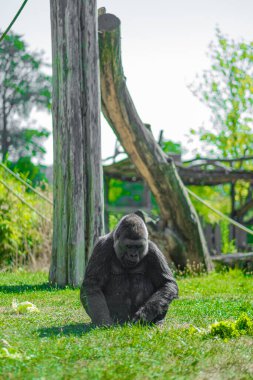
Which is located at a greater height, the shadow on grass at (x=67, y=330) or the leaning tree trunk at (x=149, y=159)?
the leaning tree trunk at (x=149, y=159)

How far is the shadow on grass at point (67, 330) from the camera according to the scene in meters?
5.60

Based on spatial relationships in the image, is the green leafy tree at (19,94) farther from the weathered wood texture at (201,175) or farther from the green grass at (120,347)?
the green grass at (120,347)

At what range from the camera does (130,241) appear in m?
5.96

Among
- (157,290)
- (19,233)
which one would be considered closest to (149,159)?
(19,233)

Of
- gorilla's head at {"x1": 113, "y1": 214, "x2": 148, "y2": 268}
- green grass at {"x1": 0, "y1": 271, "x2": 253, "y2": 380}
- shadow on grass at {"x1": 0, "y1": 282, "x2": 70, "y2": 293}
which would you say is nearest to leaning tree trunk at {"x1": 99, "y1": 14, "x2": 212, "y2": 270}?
shadow on grass at {"x1": 0, "y1": 282, "x2": 70, "y2": 293}

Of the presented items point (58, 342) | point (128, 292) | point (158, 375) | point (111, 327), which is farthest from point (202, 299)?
point (158, 375)

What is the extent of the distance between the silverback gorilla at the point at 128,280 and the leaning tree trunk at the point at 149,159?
5202 mm

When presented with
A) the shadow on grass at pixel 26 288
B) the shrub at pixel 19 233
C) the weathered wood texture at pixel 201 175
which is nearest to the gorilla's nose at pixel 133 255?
the shadow on grass at pixel 26 288

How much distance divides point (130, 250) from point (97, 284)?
494 millimetres

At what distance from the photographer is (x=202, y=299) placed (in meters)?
8.54

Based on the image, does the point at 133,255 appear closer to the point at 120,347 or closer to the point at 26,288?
the point at 120,347

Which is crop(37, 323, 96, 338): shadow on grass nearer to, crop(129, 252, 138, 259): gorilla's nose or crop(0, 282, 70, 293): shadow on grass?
crop(129, 252, 138, 259): gorilla's nose

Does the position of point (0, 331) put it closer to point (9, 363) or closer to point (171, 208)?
point (9, 363)

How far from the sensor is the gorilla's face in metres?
5.98
